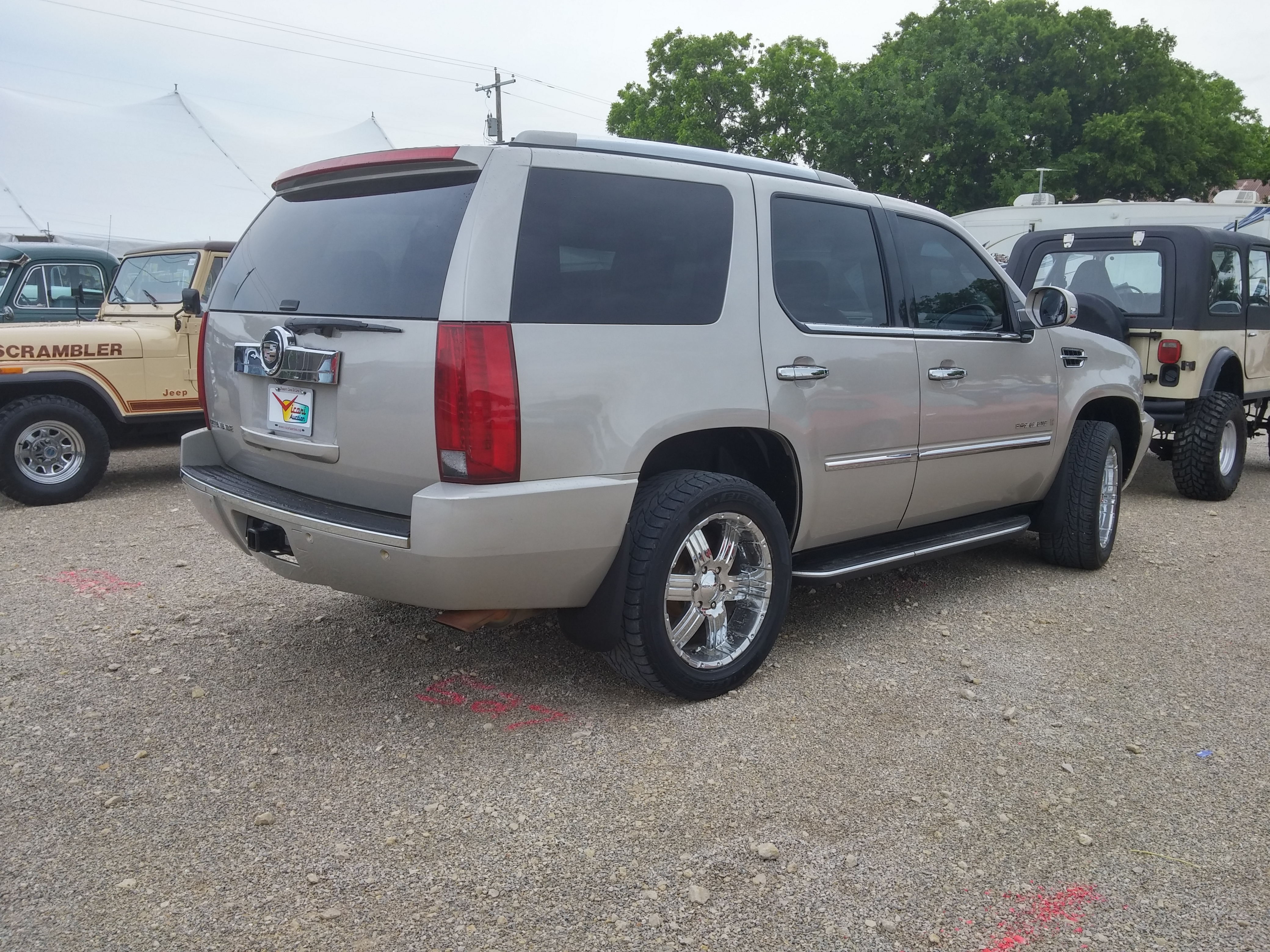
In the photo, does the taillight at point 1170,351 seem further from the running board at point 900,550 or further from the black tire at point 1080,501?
the running board at point 900,550

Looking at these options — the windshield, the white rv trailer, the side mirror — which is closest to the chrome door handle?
the side mirror

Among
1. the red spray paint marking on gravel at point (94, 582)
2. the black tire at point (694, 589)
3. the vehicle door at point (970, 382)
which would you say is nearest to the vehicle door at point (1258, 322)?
the vehicle door at point (970, 382)

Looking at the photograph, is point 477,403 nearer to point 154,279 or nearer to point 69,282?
point 154,279

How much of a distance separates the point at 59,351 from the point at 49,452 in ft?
2.34

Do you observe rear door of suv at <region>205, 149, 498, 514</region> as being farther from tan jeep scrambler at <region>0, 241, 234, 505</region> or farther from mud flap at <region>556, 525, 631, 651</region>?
tan jeep scrambler at <region>0, 241, 234, 505</region>

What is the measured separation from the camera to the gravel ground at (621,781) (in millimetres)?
2400

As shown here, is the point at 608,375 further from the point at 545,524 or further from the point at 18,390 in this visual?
the point at 18,390

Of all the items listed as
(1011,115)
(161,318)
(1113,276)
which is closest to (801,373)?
(1113,276)

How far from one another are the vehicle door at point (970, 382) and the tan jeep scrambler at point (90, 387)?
15.8ft

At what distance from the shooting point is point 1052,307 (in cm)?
490

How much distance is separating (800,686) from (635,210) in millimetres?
1828

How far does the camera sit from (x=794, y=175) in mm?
3971

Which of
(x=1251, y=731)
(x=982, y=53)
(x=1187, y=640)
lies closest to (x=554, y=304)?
(x=1251, y=731)

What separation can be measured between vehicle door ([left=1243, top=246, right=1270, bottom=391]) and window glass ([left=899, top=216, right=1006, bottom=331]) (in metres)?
4.08
